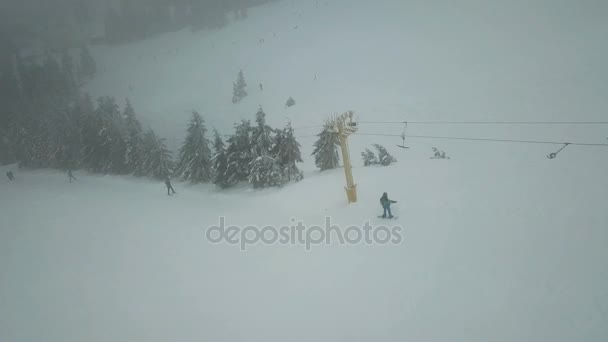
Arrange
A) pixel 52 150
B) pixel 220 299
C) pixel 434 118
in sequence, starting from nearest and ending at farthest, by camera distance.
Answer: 1. pixel 220 299
2. pixel 52 150
3. pixel 434 118

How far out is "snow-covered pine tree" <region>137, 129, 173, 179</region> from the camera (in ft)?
105

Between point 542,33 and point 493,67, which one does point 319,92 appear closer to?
point 493,67

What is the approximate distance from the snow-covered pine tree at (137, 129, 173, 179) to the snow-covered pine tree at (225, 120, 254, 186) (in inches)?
411

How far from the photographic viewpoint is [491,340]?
7992mm

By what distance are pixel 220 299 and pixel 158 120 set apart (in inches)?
2592

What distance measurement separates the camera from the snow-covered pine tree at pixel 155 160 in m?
32.0

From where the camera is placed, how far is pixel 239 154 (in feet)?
→ 83.6

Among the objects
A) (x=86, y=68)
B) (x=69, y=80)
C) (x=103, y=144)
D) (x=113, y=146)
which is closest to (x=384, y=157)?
(x=113, y=146)

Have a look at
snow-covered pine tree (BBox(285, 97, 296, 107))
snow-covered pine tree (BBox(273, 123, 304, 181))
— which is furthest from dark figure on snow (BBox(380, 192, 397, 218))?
snow-covered pine tree (BBox(285, 97, 296, 107))

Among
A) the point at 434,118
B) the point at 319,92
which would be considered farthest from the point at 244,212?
the point at 319,92

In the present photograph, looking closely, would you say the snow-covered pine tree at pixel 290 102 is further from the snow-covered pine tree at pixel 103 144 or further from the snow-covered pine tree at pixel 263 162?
the snow-covered pine tree at pixel 263 162

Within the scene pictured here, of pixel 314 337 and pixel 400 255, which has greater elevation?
pixel 400 255

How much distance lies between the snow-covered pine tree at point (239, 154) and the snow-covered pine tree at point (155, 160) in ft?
34.2

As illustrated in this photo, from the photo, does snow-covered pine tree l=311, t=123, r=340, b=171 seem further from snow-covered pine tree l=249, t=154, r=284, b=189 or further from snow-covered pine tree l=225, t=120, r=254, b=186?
snow-covered pine tree l=225, t=120, r=254, b=186
